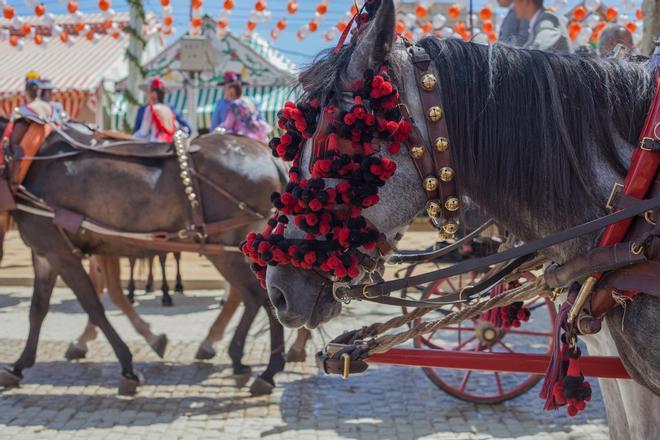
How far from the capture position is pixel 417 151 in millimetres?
1913

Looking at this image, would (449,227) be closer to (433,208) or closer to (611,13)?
(433,208)

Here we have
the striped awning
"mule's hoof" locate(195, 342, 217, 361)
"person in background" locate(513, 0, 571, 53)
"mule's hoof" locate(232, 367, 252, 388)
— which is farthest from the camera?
the striped awning

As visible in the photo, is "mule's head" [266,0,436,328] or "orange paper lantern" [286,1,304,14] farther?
"orange paper lantern" [286,1,304,14]

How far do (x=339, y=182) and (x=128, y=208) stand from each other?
139 inches

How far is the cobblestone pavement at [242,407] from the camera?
432cm

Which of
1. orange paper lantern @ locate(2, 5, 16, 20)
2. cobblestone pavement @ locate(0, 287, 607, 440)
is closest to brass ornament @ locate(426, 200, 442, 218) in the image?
cobblestone pavement @ locate(0, 287, 607, 440)

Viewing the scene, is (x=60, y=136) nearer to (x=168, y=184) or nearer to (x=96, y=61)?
(x=168, y=184)

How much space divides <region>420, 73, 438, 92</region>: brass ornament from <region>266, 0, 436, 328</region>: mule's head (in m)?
0.03

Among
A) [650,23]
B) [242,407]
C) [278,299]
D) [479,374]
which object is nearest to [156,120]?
[242,407]

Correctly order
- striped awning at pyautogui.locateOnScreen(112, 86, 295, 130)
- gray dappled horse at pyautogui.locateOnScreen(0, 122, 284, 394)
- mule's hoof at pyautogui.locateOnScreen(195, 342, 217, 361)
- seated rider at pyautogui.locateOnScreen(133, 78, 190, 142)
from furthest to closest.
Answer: striped awning at pyautogui.locateOnScreen(112, 86, 295, 130) < seated rider at pyautogui.locateOnScreen(133, 78, 190, 142) < mule's hoof at pyautogui.locateOnScreen(195, 342, 217, 361) < gray dappled horse at pyautogui.locateOnScreen(0, 122, 284, 394)

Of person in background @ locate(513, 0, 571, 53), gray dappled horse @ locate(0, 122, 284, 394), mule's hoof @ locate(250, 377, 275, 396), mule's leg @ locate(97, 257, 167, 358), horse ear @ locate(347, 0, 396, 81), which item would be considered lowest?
mule's hoof @ locate(250, 377, 275, 396)

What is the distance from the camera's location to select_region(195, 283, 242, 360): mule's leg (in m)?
5.82

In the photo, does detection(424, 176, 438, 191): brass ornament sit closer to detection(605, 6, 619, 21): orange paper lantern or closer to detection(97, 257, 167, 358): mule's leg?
detection(97, 257, 167, 358): mule's leg

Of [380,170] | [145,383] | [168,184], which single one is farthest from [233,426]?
[380,170]
